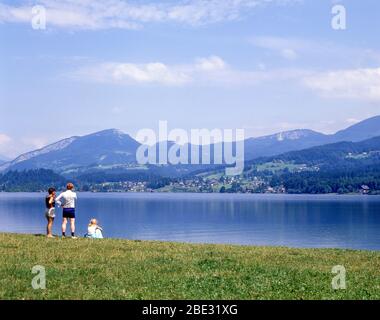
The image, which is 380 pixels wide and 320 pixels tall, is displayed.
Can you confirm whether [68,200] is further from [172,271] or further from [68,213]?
[172,271]

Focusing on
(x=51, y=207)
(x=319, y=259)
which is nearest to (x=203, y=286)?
(x=319, y=259)

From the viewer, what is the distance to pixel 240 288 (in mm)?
18609

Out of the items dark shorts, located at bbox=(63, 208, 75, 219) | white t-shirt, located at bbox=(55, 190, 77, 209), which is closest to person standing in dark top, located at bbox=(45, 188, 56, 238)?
white t-shirt, located at bbox=(55, 190, 77, 209)

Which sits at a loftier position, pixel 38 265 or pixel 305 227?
pixel 38 265

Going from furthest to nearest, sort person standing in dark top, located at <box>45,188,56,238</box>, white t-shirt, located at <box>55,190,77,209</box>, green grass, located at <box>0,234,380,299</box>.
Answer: white t-shirt, located at <box>55,190,77,209</box> → person standing in dark top, located at <box>45,188,56,238</box> → green grass, located at <box>0,234,380,299</box>

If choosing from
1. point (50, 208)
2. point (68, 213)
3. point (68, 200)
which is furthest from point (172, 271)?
A: point (50, 208)

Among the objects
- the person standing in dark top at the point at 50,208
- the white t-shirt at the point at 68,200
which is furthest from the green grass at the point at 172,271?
the white t-shirt at the point at 68,200

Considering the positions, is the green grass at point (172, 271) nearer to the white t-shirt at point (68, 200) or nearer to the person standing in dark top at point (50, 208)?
the person standing in dark top at point (50, 208)

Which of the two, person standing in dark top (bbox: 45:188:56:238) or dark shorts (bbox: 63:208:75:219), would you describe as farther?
dark shorts (bbox: 63:208:75:219)

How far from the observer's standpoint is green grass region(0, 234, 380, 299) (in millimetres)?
17641

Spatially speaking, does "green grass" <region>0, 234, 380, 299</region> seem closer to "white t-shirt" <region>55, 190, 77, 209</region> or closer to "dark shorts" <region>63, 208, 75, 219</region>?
"dark shorts" <region>63, 208, 75, 219</region>
